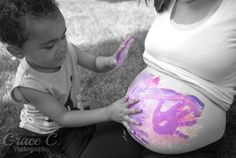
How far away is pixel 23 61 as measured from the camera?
6.15ft

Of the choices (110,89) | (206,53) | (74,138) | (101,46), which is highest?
(206,53)

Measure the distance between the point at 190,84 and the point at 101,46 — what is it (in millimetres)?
1952

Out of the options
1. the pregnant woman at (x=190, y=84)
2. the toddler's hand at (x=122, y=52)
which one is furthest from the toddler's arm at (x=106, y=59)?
the pregnant woman at (x=190, y=84)

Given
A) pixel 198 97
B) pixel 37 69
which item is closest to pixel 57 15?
pixel 37 69

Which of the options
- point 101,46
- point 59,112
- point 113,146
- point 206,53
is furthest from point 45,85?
point 101,46

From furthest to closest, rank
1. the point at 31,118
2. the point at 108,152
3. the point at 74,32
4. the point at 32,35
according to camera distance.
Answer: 1. the point at 74,32
2. the point at 31,118
3. the point at 108,152
4. the point at 32,35

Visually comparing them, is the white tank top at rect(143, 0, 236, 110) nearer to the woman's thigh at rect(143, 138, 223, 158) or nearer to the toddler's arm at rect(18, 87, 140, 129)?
the woman's thigh at rect(143, 138, 223, 158)

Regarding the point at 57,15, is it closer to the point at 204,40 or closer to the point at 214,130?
the point at 204,40

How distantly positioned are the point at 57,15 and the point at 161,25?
19.3 inches

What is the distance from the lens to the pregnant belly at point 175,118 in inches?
61.9

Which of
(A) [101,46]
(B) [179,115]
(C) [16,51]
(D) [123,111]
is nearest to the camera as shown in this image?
(B) [179,115]

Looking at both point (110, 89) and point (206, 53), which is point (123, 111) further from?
point (110, 89)

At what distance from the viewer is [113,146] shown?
1.85 metres

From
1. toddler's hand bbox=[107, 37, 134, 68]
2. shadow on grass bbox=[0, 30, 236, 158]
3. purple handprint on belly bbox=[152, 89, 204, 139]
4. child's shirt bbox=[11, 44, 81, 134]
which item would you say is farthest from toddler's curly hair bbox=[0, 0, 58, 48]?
shadow on grass bbox=[0, 30, 236, 158]
